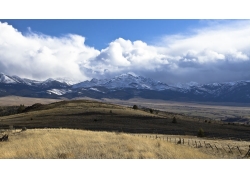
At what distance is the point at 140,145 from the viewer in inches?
800

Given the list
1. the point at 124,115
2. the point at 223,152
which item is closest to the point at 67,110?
the point at 124,115

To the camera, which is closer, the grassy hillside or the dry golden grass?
the dry golden grass

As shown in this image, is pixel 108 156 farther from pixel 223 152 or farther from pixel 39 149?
pixel 223 152

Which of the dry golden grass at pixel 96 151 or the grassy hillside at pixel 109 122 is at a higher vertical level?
the dry golden grass at pixel 96 151

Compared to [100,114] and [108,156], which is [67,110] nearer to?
[100,114]

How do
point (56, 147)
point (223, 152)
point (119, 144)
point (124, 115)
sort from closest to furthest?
point (56, 147) → point (119, 144) → point (223, 152) → point (124, 115)

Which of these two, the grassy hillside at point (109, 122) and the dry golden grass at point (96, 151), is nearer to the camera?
the dry golden grass at point (96, 151)

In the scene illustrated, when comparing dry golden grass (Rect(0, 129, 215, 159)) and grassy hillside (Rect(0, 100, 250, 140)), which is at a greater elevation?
dry golden grass (Rect(0, 129, 215, 159))

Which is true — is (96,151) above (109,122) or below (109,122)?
above

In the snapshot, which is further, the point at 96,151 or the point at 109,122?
the point at 109,122

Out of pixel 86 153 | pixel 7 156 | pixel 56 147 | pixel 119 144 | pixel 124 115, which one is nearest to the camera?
pixel 7 156

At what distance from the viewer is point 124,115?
251 ft

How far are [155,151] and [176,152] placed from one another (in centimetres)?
117

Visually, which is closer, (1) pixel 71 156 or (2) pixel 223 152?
(1) pixel 71 156
